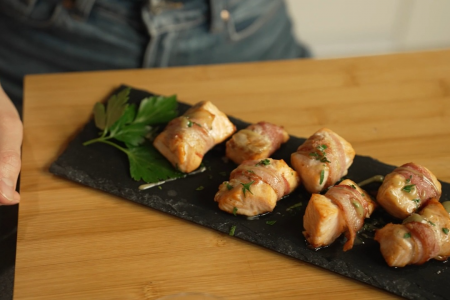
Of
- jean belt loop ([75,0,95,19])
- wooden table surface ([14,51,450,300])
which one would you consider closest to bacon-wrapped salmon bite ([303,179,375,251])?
wooden table surface ([14,51,450,300])

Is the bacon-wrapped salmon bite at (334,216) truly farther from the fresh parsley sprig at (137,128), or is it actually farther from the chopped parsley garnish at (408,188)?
the fresh parsley sprig at (137,128)

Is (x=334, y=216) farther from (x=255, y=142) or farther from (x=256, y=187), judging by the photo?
(x=255, y=142)

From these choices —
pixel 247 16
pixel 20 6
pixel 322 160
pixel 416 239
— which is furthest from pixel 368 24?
pixel 416 239

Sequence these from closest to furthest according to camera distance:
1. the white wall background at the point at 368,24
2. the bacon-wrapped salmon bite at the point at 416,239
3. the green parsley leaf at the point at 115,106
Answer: the bacon-wrapped salmon bite at the point at 416,239
the green parsley leaf at the point at 115,106
the white wall background at the point at 368,24

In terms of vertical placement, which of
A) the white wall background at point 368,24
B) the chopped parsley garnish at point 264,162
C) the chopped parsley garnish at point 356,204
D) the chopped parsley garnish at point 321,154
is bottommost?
the white wall background at point 368,24

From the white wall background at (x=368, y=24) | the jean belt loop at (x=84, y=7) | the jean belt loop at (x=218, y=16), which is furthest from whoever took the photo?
the white wall background at (x=368, y=24)

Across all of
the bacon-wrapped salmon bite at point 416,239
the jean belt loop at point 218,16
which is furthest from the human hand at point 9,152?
the bacon-wrapped salmon bite at point 416,239

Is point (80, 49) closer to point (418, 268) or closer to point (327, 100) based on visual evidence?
point (327, 100)

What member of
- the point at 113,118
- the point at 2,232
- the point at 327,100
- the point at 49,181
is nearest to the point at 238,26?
the point at 327,100
